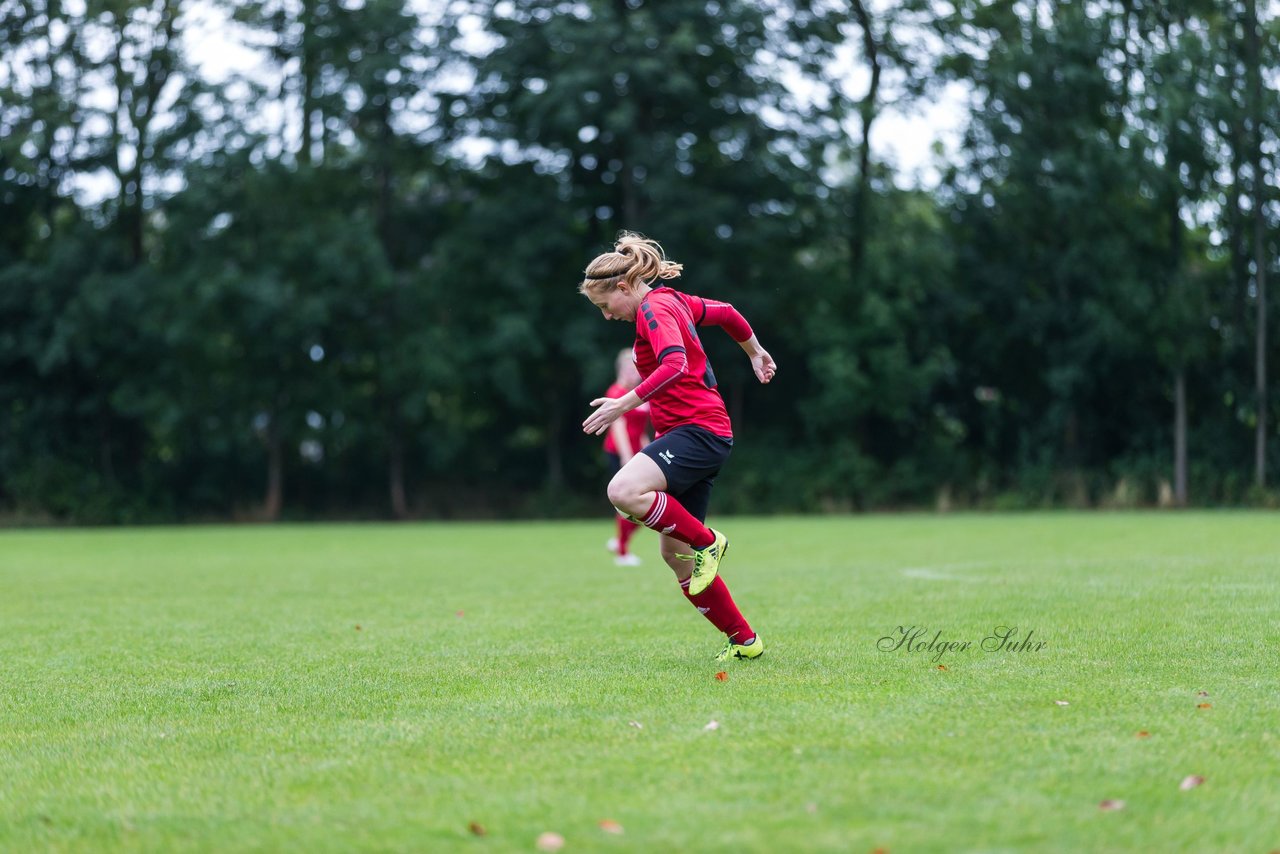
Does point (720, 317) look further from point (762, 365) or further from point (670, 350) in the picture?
point (670, 350)

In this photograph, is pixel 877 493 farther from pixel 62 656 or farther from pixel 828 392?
pixel 62 656

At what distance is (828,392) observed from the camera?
33.2m

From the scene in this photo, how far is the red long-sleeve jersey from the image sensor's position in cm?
632

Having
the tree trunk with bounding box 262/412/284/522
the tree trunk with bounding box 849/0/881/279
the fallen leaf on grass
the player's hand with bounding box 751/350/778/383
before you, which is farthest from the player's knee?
the tree trunk with bounding box 262/412/284/522

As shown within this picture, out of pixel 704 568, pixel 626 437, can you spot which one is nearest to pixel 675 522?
pixel 704 568

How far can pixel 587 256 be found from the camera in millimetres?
34438

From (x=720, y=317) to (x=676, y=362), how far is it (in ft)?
2.47

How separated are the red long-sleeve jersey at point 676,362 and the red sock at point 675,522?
42 centimetres

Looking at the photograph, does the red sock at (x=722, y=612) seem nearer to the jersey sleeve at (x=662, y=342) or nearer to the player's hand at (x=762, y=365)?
the jersey sleeve at (x=662, y=342)

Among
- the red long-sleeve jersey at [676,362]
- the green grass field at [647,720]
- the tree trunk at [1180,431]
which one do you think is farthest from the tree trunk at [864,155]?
the red long-sleeve jersey at [676,362]

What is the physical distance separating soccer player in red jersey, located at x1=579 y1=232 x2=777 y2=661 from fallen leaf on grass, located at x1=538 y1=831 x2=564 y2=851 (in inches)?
113

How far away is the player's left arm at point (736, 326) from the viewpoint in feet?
22.7

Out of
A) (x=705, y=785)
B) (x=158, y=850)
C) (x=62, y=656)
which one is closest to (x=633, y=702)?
(x=705, y=785)
